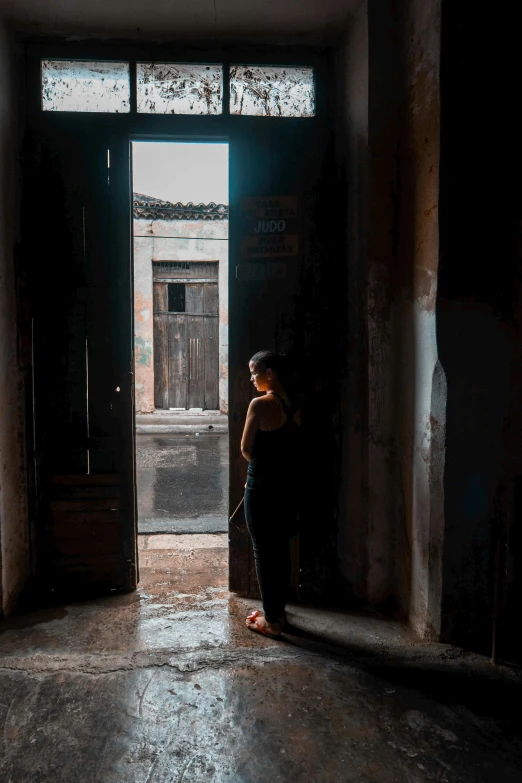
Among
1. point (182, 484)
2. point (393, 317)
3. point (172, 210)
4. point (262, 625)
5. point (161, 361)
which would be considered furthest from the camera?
point (161, 361)

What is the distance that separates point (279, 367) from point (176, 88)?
2177mm

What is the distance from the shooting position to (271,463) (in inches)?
128

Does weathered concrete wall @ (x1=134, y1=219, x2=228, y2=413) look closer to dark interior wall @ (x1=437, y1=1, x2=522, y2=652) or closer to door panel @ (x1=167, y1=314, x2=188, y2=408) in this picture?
door panel @ (x1=167, y1=314, x2=188, y2=408)

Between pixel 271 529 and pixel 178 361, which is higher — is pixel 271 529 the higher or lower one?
the lower one

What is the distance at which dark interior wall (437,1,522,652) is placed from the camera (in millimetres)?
2977

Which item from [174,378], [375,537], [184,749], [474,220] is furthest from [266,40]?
[174,378]

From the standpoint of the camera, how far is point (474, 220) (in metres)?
3.03

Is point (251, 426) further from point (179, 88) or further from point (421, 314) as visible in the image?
point (179, 88)

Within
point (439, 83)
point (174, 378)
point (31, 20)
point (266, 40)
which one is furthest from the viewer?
point (174, 378)

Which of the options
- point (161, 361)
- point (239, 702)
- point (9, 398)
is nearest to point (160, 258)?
point (161, 361)

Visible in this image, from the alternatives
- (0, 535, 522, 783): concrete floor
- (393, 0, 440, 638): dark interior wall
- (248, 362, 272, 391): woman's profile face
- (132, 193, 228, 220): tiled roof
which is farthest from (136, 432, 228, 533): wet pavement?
(132, 193, 228, 220): tiled roof

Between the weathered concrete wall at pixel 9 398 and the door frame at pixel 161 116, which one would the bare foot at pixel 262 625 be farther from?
the weathered concrete wall at pixel 9 398

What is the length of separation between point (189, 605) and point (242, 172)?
10.1 feet

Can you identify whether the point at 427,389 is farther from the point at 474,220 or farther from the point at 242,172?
the point at 242,172
